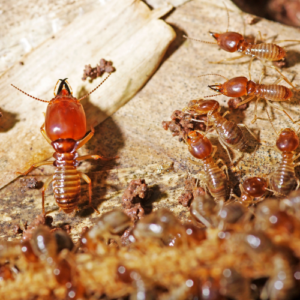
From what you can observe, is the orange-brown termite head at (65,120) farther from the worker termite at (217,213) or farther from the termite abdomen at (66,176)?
the worker termite at (217,213)

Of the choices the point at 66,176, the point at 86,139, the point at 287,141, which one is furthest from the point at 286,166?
the point at 66,176

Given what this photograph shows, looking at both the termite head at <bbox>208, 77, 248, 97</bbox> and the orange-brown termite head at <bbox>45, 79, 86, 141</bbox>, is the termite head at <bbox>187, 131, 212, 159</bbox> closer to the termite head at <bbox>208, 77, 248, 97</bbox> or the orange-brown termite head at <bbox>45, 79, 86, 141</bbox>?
the termite head at <bbox>208, 77, 248, 97</bbox>

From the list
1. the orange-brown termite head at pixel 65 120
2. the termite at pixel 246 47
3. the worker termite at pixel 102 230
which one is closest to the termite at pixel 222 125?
the termite at pixel 246 47

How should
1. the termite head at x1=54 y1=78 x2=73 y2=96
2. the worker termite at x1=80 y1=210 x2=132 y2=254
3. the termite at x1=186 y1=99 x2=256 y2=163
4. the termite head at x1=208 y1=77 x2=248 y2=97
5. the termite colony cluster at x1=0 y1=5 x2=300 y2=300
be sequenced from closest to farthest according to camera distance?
1. the termite colony cluster at x1=0 y1=5 x2=300 y2=300
2. the worker termite at x1=80 y1=210 x2=132 y2=254
3. the termite at x1=186 y1=99 x2=256 y2=163
4. the termite head at x1=208 y1=77 x2=248 y2=97
5. the termite head at x1=54 y1=78 x2=73 y2=96

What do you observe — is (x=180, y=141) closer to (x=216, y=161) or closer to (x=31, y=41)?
(x=216, y=161)

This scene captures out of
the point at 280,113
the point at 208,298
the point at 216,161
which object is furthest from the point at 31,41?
the point at 208,298

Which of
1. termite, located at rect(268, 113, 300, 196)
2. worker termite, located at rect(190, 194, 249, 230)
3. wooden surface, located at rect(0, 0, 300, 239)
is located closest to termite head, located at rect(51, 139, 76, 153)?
wooden surface, located at rect(0, 0, 300, 239)
